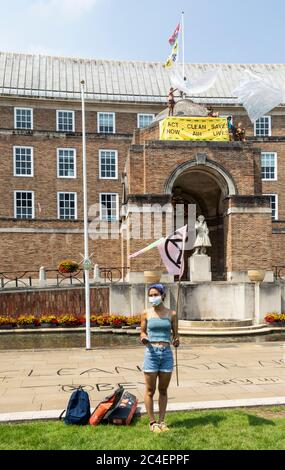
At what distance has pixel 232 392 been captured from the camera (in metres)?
9.72

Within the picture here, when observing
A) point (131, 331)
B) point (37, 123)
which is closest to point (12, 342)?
point (131, 331)

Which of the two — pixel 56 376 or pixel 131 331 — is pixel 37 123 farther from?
pixel 56 376

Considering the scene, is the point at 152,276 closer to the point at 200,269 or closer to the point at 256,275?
the point at 200,269

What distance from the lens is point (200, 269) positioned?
24.7 m

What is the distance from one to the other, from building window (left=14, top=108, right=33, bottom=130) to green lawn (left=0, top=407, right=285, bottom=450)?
3731cm

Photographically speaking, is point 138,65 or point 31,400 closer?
point 31,400

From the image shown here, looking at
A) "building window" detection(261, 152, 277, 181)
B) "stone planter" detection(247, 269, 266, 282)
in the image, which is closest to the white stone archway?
"stone planter" detection(247, 269, 266, 282)

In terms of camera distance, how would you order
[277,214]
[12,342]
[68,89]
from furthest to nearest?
[68,89] → [277,214] → [12,342]

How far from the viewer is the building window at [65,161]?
124 ft

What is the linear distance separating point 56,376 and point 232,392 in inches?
173

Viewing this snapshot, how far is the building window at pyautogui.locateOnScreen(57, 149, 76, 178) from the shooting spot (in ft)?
124

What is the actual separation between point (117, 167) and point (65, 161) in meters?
4.30

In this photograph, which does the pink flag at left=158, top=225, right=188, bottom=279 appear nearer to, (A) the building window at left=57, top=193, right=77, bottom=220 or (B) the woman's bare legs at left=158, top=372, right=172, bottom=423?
(B) the woman's bare legs at left=158, top=372, right=172, bottom=423

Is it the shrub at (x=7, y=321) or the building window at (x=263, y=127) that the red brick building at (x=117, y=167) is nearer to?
the building window at (x=263, y=127)
